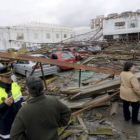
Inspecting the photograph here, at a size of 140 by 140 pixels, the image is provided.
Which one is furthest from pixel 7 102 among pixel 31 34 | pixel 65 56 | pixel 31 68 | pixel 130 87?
pixel 31 34

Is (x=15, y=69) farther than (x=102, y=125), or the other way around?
(x=15, y=69)

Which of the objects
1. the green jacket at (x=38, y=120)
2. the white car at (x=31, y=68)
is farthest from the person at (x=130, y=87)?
the white car at (x=31, y=68)

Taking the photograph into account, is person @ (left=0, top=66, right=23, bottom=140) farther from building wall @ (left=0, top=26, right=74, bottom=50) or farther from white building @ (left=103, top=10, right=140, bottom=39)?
white building @ (left=103, top=10, right=140, bottom=39)

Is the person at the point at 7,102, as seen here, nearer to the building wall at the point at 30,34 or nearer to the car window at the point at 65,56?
the car window at the point at 65,56

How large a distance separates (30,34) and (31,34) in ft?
1.05

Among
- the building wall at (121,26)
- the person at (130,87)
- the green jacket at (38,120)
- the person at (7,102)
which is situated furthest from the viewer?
the building wall at (121,26)

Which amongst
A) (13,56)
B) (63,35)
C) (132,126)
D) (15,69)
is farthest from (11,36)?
(132,126)

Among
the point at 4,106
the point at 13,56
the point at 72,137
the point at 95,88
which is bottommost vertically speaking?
the point at 72,137

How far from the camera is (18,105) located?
254cm

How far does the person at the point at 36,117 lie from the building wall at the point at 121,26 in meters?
37.5

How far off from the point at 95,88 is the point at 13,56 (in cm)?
269

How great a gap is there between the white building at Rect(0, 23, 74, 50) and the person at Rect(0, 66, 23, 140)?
2727cm

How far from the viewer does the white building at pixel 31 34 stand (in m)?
31.1

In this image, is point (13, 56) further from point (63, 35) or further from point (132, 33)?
point (63, 35)
